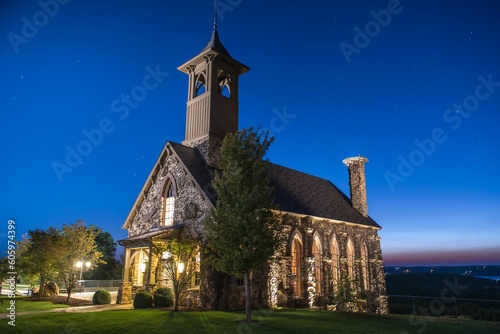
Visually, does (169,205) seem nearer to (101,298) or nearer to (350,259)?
(101,298)

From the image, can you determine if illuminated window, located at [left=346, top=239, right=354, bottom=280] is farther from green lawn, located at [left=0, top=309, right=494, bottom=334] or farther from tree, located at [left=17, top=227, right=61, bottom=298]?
tree, located at [left=17, top=227, right=61, bottom=298]

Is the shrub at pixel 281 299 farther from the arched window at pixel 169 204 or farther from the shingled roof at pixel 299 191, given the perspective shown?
the arched window at pixel 169 204

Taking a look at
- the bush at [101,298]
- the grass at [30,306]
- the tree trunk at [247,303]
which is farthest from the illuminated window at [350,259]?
the grass at [30,306]

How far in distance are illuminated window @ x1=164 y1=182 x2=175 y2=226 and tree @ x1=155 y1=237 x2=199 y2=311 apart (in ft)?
12.1

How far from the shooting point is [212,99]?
24.5 m

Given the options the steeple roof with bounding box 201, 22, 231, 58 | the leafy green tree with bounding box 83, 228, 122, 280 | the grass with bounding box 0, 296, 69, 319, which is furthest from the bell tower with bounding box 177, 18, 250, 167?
the leafy green tree with bounding box 83, 228, 122, 280

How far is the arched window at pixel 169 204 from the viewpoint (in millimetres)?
22858

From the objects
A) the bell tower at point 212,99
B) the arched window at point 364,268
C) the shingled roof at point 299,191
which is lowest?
the arched window at point 364,268

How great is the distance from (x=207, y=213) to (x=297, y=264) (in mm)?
7039

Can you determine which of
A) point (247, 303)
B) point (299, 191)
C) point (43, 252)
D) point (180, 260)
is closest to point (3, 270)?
point (43, 252)

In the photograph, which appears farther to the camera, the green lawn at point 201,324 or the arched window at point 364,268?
the arched window at point 364,268

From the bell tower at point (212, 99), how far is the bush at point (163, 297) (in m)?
8.30

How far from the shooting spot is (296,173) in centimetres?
3055

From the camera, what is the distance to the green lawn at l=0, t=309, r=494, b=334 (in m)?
12.2
